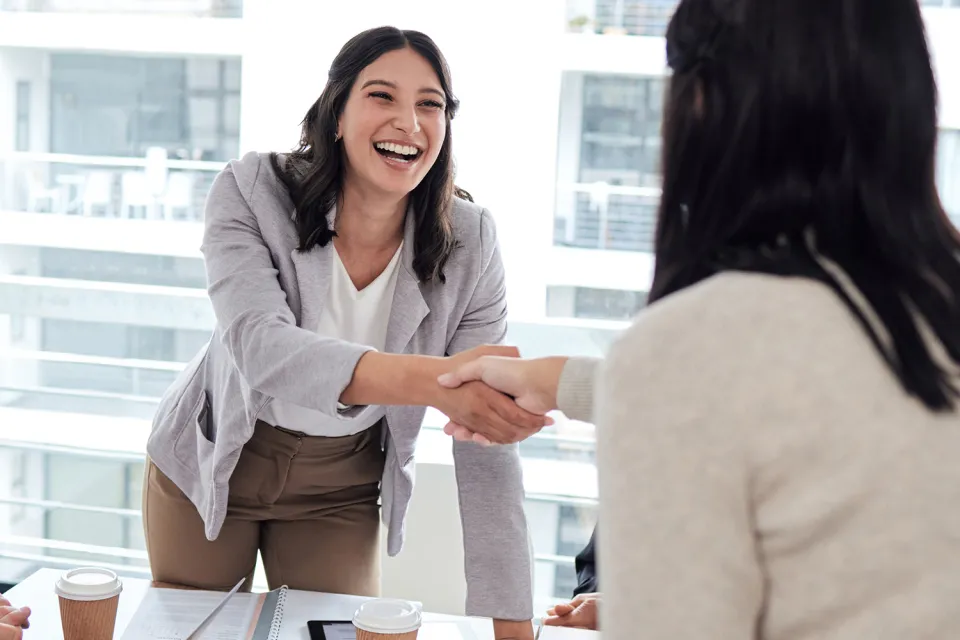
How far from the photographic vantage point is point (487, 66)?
3.12 m

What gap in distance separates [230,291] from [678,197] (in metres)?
1.13

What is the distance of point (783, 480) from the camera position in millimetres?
688

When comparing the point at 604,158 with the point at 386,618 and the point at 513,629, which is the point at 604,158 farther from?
the point at 386,618

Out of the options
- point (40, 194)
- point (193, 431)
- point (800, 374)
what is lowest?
point (193, 431)

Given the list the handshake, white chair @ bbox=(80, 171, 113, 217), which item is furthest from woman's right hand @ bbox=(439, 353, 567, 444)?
white chair @ bbox=(80, 171, 113, 217)

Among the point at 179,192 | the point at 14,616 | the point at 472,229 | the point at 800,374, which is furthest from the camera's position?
the point at 179,192

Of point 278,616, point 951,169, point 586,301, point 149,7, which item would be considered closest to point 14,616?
point 278,616

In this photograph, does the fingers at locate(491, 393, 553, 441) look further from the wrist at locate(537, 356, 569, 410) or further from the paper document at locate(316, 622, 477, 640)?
the paper document at locate(316, 622, 477, 640)


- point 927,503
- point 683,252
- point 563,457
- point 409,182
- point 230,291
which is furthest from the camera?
point 563,457

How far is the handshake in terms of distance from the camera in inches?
62.9

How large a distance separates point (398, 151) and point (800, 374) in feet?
4.38

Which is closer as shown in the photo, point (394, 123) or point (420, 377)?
point (420, 377)

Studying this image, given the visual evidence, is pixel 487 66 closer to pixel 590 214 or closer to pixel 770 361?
pixel 590 214

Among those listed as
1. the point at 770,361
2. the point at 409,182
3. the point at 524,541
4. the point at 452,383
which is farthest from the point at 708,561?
the point at 409,182
